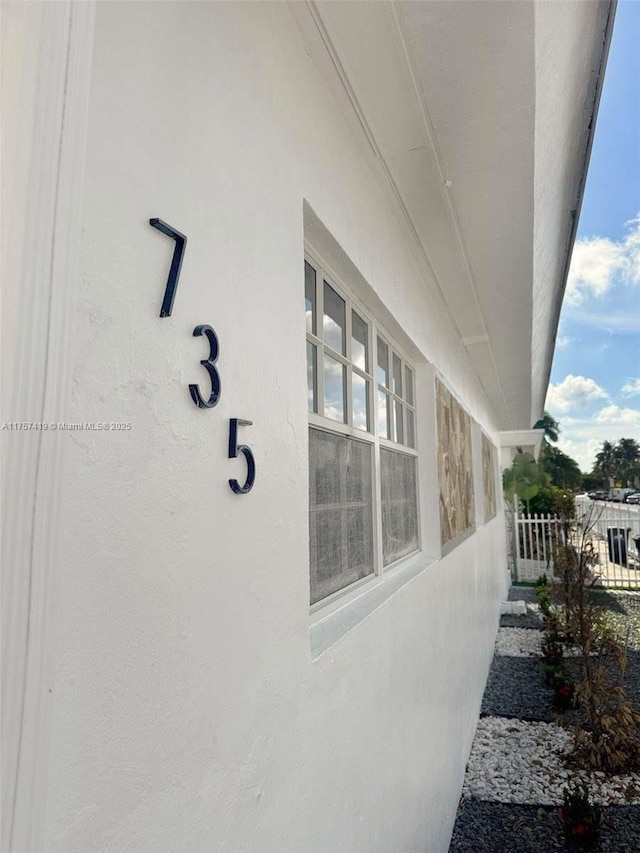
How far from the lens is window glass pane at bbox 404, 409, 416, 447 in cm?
324

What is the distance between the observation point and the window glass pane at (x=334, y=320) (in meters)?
1.94

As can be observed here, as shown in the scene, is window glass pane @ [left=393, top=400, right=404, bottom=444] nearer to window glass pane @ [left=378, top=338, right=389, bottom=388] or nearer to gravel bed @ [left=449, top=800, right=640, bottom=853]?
window glass pane @ [left=378, top=338, right=389, bottom=388]

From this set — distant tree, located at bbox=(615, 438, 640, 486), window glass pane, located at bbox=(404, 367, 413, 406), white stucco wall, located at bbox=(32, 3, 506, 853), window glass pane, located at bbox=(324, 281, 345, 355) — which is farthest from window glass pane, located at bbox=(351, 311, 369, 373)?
distant tree, located at bbox=(615, 438, 640, 486)

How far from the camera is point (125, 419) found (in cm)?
79

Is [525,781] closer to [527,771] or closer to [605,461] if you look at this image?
[527,771]

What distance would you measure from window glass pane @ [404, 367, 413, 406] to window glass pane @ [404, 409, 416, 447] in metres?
0.08

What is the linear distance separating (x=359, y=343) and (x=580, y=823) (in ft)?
10.3

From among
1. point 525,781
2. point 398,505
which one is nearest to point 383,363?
point 398,505

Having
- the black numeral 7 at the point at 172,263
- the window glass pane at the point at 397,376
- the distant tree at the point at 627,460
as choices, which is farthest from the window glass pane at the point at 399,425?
the distant tree at the point at 627,460

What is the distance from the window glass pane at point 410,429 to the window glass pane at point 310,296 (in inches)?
61.6

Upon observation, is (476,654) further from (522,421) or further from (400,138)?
(522,421)

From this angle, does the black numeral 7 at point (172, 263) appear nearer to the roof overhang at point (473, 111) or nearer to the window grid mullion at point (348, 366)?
the roof overhang at point (473, 111)

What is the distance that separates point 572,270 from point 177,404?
406 cm

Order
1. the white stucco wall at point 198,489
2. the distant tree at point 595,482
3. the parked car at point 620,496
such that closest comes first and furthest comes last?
the white stucco wall at point 198,489 < the parked car at point 620,496 < the distant tree at point 595,482
